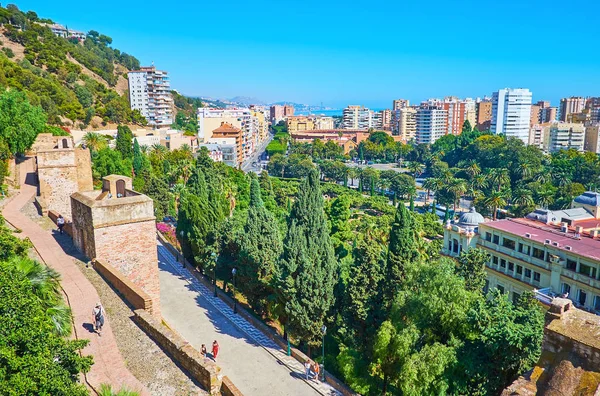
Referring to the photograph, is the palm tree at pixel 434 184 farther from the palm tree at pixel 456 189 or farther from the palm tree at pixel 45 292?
the palm tree at pixel 45 292

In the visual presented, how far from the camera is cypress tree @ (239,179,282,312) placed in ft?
75.9

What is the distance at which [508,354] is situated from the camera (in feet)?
45.2

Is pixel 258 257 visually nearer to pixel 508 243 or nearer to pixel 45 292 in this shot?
pixel 45 292

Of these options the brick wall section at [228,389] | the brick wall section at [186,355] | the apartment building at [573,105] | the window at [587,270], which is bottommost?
the window at [587,270]

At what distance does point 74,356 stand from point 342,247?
105 feet

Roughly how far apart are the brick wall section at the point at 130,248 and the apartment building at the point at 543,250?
20.8 meters

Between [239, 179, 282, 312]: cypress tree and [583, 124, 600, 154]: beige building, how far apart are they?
391 ft

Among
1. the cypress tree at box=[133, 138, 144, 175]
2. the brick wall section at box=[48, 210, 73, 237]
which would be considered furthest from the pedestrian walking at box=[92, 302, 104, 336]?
the cypress tree at box=[133, 138, 144, 175]

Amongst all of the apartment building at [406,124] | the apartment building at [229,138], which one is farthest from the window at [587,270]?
the apartment building at [406,124]

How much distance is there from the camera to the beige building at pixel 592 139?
388 feet

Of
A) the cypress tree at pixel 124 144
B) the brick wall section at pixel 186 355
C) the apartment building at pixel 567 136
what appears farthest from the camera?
the apartment building at pixel 567 136

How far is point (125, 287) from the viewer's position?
14531mm

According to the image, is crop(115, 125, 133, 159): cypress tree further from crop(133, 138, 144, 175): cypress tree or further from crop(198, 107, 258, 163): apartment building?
crop(198, 107, 258, 163): apartment building

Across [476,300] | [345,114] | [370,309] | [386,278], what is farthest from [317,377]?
[345,114]
